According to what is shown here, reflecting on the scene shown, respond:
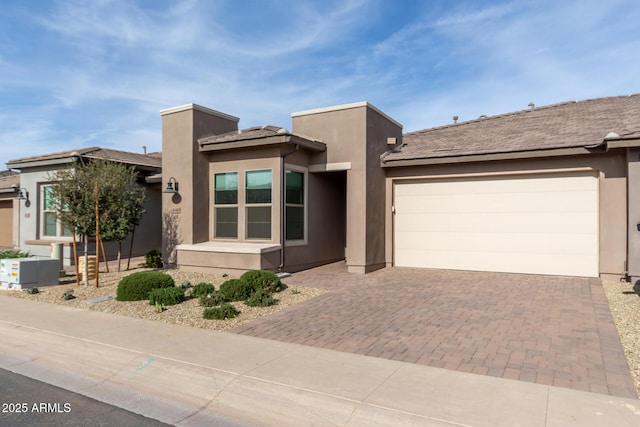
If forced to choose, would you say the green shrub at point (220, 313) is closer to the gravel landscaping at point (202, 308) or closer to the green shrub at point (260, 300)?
the gravel landscaping at point (202, 308)

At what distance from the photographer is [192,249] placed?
12.6 metres

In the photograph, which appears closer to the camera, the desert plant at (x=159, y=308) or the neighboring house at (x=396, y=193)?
the desert plant at (x=159, y=308)

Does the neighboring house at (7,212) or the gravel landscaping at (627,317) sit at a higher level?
the neighboring house at (7,212)

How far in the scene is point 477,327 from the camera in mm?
6867

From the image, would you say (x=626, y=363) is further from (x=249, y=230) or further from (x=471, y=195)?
(x=249, y=230)

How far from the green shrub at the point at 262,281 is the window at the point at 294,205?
292 cm

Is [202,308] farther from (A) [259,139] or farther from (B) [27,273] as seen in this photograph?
(B) [27,273]

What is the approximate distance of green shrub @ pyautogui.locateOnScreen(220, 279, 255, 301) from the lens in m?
8.86

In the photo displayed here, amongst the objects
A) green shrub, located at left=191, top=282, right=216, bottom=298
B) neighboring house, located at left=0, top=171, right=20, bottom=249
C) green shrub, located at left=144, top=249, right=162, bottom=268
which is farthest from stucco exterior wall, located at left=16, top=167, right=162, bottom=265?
green shrub, located at left=191, top=282, right=216, bottom=298

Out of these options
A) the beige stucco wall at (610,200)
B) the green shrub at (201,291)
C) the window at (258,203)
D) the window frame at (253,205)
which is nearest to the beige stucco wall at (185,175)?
the window frame at (253,205)

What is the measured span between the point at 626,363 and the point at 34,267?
12486 mm

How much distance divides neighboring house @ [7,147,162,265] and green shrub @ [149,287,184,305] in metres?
8.45

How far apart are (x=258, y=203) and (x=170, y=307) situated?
477cm

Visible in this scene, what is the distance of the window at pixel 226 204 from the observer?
13.3 meters
